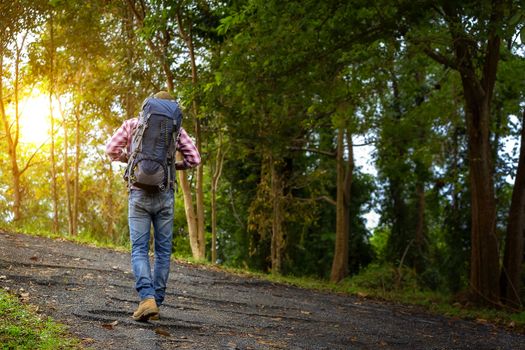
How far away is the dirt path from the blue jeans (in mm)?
380

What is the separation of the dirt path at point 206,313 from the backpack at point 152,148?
1346mm

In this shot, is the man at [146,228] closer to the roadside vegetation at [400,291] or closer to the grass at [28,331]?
the grass at [28,331]

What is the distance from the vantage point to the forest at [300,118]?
1235cm

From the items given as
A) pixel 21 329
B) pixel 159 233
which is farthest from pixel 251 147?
pixel 21 329

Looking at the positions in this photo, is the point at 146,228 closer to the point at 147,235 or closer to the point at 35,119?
the point at 147,235

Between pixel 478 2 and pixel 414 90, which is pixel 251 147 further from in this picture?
pixel 478 2

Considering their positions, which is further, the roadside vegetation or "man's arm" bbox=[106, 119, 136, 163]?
the roadside vegetation

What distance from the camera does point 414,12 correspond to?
35.9 feet

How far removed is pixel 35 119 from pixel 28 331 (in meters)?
23.3

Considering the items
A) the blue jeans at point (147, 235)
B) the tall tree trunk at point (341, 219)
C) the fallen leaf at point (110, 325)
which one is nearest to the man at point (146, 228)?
the blue jeans at point (147, 235)

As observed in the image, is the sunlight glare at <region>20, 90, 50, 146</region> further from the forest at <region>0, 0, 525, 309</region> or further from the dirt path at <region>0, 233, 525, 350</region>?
the dirt path at <region>0, 233, 525, 350</region>

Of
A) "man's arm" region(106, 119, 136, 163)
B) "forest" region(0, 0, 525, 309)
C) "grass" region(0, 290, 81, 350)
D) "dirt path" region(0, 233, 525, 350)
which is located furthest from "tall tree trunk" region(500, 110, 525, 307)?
"grass" region(0, 290, 81, 350)

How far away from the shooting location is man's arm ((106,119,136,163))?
6.84m

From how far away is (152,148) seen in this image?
6.59 m
